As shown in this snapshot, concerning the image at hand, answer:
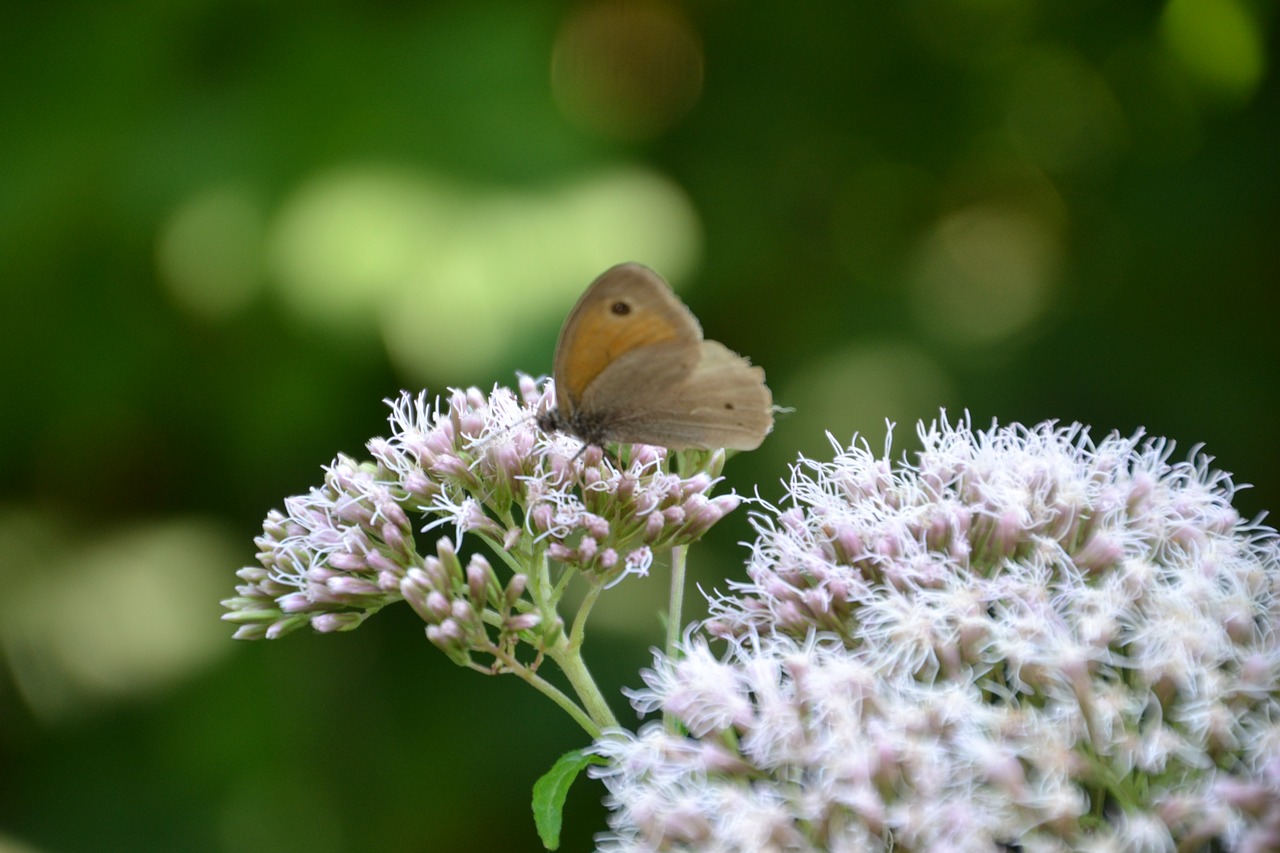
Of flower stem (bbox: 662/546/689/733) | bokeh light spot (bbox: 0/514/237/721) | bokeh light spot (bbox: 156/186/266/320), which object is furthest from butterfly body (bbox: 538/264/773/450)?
bokeh light spot (bbox: 0/514/237/721)

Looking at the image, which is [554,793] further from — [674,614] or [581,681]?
[674,614]

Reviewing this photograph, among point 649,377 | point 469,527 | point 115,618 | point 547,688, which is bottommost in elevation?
point 115,618

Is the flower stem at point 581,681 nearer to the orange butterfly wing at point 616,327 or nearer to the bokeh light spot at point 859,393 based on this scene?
the orange butterfly wing at point 616,327

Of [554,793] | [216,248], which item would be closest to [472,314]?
[216,248]

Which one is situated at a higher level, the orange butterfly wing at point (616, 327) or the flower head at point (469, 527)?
the orange butterfly wing at point (616, 327)

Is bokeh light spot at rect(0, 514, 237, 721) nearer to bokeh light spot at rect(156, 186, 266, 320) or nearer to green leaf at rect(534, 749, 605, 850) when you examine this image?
bokeh light spot at rect(156, 186, 266, 320)

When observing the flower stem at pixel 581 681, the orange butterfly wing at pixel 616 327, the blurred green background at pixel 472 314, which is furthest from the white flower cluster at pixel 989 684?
the blurred green background at pixel 472 314
